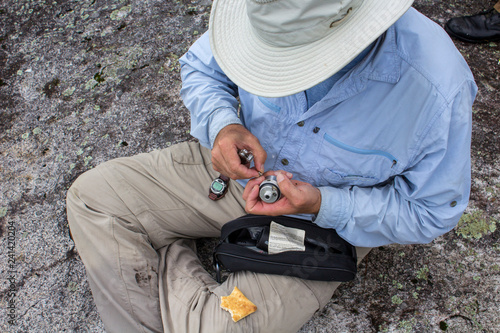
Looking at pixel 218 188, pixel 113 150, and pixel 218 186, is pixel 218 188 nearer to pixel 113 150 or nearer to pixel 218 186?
pixel 218 186

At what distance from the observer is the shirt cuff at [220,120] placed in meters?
1.77

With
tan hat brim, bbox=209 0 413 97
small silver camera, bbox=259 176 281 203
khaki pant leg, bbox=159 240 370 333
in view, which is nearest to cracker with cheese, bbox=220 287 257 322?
khaki pant leg, bbox=159 240 370 333

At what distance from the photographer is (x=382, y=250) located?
2102 millimetres

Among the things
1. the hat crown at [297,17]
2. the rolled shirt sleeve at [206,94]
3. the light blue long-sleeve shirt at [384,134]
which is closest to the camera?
the hat crown at [297,17]

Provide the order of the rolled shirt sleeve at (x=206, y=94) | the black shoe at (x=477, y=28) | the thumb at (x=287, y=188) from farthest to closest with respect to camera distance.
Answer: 1. the black shoe at (x=477, y=28)
2. the rolled shirt sleeve at (x=206, y=94)
3. the thumb at (x=287, y=188)

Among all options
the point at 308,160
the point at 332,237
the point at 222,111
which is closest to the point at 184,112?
the point at 222,111

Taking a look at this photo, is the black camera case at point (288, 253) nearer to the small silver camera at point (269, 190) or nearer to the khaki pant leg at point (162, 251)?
the khaki pant leg at point (162, 251)

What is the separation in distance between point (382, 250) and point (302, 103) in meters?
1.06

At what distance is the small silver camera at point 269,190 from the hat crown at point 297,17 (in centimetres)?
59

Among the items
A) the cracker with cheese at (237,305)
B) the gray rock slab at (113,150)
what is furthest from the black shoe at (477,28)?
the cracker with cheese at (237,305)

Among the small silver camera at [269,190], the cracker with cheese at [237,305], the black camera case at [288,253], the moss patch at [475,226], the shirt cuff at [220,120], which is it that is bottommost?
the moss patch at [475,226]

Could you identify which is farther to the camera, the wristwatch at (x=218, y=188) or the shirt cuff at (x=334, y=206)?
the wristwatch at (x=218, y=188)

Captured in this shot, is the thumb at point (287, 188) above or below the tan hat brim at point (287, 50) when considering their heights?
below

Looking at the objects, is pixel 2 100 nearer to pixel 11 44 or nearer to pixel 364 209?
pixel 11 44
